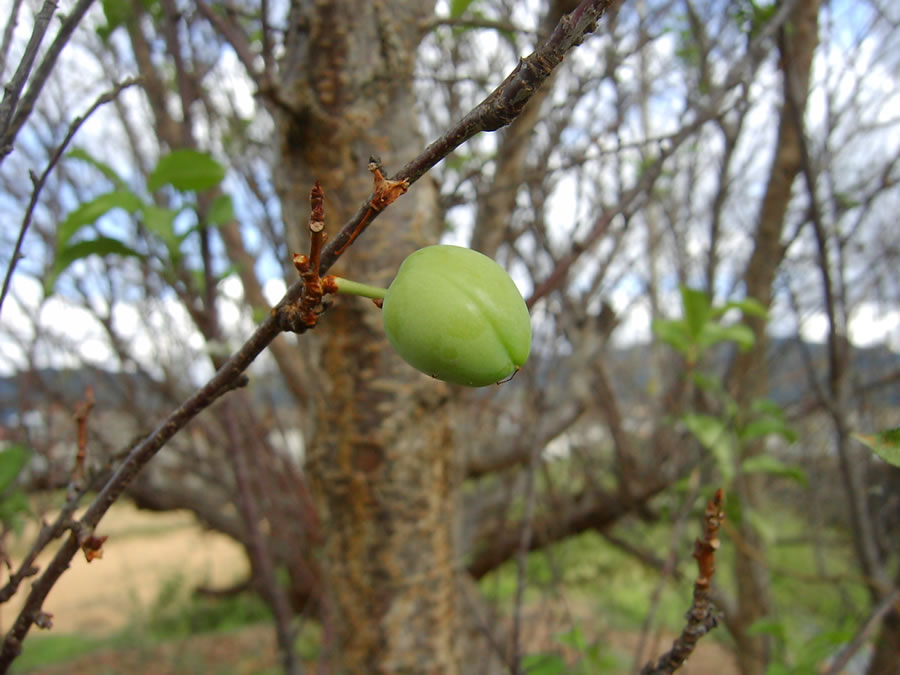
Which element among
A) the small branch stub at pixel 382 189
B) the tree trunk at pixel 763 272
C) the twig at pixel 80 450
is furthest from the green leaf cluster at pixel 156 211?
the tree trunk at pixel 763 272

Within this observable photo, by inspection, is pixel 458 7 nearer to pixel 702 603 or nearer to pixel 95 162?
pixel 95 162

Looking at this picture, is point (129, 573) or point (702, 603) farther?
point (129, 573)

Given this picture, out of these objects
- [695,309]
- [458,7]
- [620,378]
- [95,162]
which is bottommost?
[695,309]

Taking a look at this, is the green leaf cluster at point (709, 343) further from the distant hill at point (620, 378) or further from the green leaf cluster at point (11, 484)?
the green leaf cluster at point (11, 484)

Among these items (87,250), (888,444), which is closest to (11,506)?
(87,250)

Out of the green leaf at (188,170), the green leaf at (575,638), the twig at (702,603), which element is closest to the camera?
the twig at (702,603)
